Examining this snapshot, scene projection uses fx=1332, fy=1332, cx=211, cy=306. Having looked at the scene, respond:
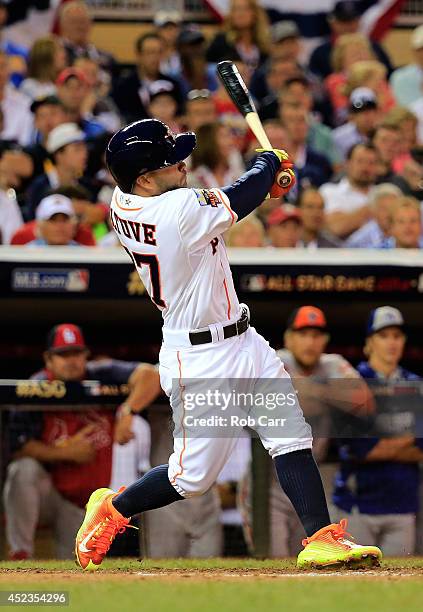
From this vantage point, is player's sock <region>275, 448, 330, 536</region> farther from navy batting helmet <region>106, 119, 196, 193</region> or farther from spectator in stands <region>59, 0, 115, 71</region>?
spectator in stands <region>59, 0, 115, 71</region>

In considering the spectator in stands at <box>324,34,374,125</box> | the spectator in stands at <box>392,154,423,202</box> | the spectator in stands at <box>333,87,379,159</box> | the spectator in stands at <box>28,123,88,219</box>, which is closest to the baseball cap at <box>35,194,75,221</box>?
the spectator in stands at <box>28,123,88,219</box>

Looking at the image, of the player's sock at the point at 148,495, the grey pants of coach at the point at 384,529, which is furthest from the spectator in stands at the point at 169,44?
the player's sock at the point at 148,495

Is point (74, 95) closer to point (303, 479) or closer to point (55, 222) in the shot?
point (55, 222)

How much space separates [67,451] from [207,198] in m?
2.80

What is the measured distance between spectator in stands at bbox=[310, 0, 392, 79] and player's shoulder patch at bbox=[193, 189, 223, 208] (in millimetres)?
6980

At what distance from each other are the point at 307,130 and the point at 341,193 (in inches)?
39.5

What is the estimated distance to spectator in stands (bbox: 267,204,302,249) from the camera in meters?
8.61

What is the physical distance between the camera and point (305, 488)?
491cm

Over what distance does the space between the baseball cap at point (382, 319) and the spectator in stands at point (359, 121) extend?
273cm

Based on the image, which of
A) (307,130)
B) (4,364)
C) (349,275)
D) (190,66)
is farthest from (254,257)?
(190,66)

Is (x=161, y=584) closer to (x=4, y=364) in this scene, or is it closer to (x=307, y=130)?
(x=4, y=364)

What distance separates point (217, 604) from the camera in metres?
4.12

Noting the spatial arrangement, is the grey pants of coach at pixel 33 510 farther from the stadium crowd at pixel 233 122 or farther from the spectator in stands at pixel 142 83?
the spectator in stands at pixel 142 83

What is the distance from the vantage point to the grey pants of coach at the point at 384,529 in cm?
698
